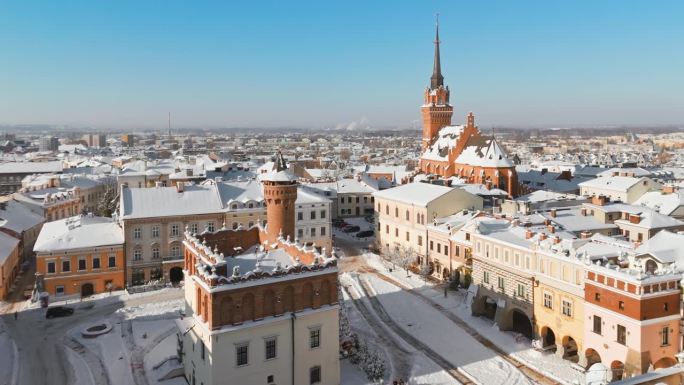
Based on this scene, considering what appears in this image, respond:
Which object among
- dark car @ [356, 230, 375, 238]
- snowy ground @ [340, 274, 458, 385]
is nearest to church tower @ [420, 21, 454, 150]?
dark car @ [356, 230, 375, 238]

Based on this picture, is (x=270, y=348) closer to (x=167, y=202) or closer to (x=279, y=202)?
(x=279, y=202)

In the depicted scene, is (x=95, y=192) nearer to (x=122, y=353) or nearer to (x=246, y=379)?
(x=122, y=353)

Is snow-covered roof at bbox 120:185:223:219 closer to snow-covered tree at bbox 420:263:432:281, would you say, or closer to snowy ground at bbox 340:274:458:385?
snowy ground at bbox 340:274:458:385

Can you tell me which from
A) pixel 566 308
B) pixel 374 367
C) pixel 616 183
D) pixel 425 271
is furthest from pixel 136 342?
pixel 616 183

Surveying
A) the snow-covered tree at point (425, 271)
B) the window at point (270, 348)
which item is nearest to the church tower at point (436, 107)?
the snow-covered tree at point (425, 271)

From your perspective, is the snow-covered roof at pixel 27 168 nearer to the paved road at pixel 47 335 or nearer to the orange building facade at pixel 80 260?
the orange building facade at pixel 80 260
